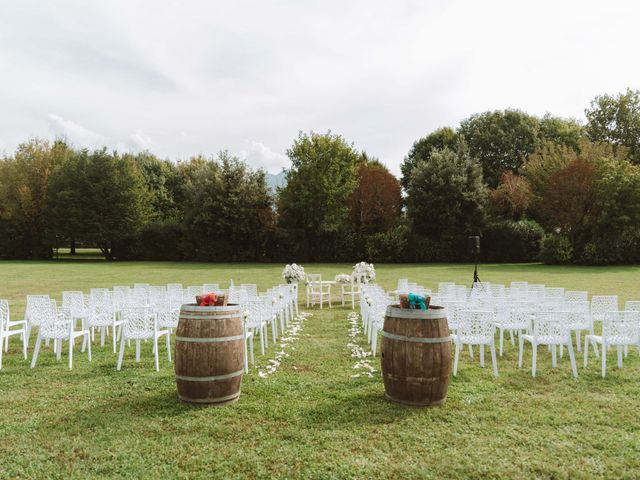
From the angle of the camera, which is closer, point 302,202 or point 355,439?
point 355,439

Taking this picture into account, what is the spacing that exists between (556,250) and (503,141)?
1679 centimetres

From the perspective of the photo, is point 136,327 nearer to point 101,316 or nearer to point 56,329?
point 56,329

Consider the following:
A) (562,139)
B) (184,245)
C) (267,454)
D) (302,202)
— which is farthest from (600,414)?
(562,139)

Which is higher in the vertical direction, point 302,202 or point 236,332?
point 302,202

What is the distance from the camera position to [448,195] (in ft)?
124

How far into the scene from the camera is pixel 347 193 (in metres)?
40.7

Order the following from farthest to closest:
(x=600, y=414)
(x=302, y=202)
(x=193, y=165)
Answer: (x=193, y=165) < (x=302, y=202) < (x=600, y=414)

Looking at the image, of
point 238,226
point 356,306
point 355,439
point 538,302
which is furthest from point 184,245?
point 355,439

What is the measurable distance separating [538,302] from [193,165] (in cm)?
5347

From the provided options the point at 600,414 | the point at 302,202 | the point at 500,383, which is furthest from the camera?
the point at 302,202

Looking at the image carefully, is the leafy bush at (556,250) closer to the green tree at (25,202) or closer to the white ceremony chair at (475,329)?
the white ceremony chair at (475,329)

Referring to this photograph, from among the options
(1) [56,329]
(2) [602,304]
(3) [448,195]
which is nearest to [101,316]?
(1) [56,329]

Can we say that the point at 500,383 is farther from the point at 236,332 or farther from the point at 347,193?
the point at 347,193

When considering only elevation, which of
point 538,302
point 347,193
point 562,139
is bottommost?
point 538,302
